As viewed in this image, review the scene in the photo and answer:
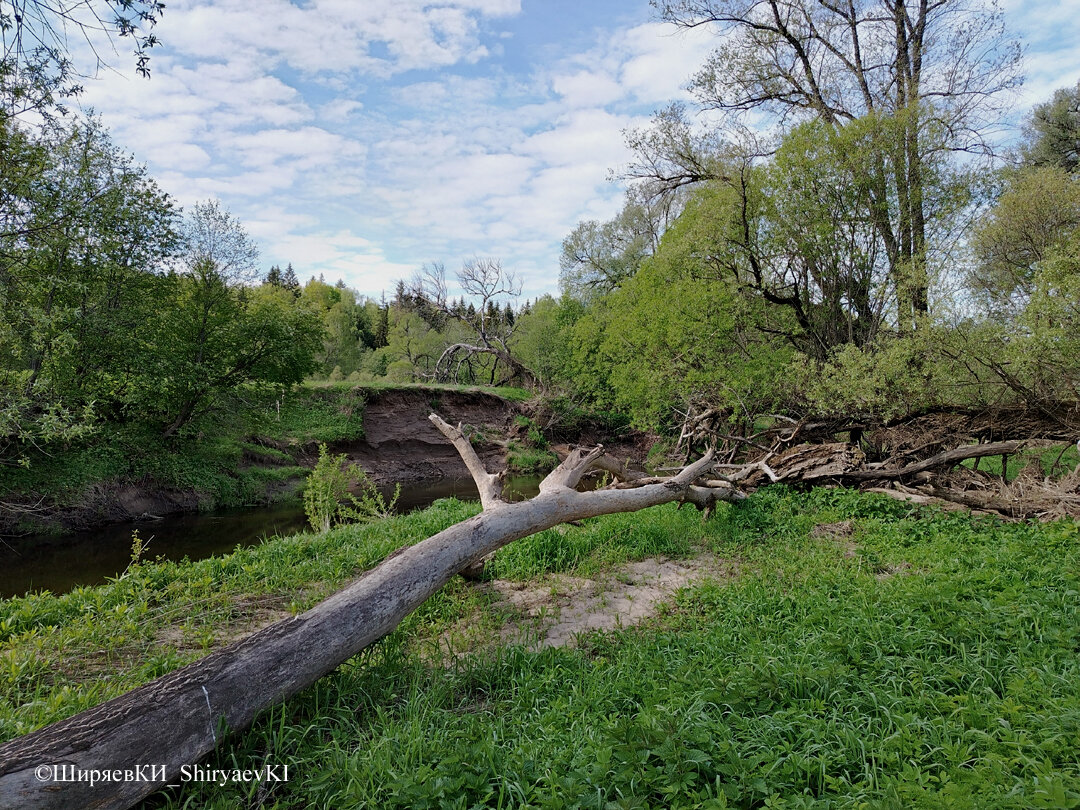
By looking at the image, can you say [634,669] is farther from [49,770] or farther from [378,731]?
[49,770]

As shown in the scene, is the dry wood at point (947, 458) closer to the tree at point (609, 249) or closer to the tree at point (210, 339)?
the tree at point (210, 339)

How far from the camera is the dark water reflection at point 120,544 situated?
8406 millimetres

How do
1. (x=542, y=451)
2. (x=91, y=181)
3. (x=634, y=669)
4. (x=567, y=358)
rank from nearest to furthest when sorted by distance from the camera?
(x=634, y=669) → (x=91, y=181) → (x=542, y=451) → (x=567, y=358)

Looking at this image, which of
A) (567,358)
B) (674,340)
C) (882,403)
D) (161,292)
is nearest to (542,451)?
(567,358)

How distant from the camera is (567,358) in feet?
90.8

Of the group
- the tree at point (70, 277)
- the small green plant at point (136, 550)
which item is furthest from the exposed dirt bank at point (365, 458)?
the small green plant at point (136, 550)

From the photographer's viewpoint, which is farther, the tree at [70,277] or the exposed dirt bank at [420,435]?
the exposed dirt bank at [420,435]

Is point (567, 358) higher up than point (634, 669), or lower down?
higher up

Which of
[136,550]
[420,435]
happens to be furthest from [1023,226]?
[420,435]

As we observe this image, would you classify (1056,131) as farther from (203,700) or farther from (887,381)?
(203,700)

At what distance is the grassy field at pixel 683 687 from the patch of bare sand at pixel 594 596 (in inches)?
9.7

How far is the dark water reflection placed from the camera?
8.41 m

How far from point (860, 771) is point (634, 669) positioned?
1462mm

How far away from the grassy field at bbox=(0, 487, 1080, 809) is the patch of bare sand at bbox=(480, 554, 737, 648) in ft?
0.81
